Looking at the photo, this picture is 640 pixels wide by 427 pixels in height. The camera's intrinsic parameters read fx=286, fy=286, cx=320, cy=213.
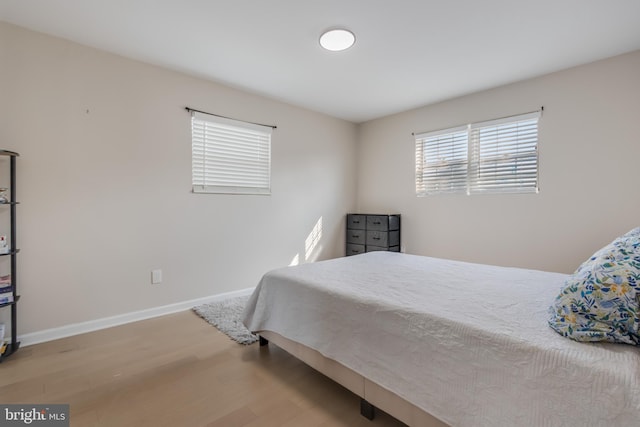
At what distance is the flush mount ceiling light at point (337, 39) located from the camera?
226 centimetres

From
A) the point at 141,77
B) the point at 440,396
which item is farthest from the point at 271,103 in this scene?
the point at 440,396

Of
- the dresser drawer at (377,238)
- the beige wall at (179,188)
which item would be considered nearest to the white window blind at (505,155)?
the beige wall at (179,188)

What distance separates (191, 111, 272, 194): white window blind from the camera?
124 inches

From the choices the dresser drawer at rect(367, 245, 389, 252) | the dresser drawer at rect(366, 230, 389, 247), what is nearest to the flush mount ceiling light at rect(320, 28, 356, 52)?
the dresser drawer at rect(366, 230, 389, 247)

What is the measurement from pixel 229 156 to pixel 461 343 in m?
3.02

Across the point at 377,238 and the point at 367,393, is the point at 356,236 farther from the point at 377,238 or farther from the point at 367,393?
the point at 367,393

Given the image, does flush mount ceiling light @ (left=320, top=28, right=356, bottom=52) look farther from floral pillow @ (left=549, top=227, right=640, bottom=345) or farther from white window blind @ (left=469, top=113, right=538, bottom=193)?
floral pillow @ (left=549, top=227, right=640, bottom=345)

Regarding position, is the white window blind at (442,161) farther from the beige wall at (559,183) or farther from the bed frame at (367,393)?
the bed frame at (367,393)

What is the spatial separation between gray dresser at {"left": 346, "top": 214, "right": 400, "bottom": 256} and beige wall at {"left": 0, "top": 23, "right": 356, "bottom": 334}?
1.37 m

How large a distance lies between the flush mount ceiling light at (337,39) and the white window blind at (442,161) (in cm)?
200

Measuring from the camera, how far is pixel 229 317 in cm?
280

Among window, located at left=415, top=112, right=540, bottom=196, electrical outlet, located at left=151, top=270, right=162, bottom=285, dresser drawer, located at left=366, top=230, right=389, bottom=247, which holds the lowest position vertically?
electrical outlet, located at left=151, top=270, right=162, bottom=285

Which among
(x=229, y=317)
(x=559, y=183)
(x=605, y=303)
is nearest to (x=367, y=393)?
(x=605, y=303)

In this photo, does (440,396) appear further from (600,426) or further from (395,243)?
(395,243)
